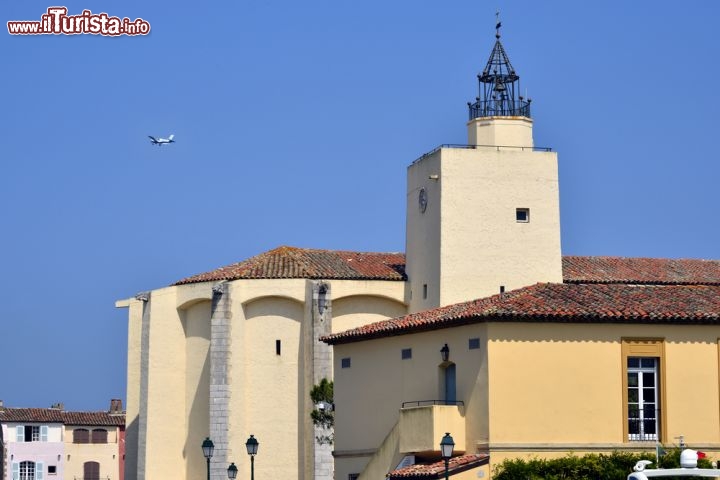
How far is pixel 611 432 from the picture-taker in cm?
3488

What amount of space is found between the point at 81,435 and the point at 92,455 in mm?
1368

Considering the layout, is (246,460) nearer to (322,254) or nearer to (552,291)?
(322,254)

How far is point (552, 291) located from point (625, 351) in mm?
2789

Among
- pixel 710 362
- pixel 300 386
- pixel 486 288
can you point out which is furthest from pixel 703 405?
pixel 300 386

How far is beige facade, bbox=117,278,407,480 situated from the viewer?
190ft

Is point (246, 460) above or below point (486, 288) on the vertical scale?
below

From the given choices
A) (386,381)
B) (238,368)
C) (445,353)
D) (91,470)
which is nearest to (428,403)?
(445,353)

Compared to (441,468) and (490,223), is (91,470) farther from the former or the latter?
(441,468)

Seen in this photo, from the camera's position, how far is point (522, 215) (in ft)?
183

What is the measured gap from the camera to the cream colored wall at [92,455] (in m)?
92.0

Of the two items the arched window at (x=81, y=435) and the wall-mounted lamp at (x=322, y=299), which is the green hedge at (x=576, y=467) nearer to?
the wall-mounted lamp at (x=322, y=299)

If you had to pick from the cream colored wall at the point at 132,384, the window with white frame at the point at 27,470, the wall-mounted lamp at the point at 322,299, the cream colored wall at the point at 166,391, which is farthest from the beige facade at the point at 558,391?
the window with white frame at the point at 27,470

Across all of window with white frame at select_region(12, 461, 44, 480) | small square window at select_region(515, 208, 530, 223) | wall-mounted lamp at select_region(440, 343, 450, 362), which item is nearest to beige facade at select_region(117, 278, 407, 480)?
small square window at select_region(515, 208, 530, 223)

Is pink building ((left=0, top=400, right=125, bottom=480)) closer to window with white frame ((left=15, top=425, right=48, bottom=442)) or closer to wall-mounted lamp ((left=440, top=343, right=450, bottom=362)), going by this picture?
window with white frame ((left=15, top=425, right=48, bottom=442))
